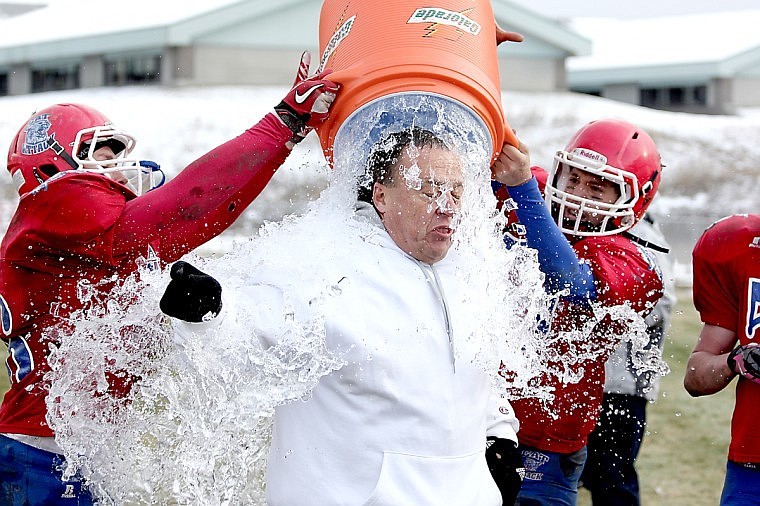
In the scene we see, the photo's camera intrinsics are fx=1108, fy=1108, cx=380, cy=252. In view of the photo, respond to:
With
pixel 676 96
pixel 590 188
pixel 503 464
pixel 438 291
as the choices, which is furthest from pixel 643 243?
pixel 676 96

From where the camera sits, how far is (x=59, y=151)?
11.2 feet

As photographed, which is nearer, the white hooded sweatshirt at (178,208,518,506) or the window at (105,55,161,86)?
the white hooded sweatshirt at (178,208,518,506)

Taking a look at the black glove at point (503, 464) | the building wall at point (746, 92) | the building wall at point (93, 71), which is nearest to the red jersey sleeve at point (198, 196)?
the black glove at point (503, 464)

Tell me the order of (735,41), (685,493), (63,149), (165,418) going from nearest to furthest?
(165,418) < (63,149) < (685,493) < (735,41)

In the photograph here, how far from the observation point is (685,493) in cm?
597

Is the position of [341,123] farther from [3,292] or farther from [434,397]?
[3,292]

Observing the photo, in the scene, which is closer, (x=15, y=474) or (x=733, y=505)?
(x=15, y=474)

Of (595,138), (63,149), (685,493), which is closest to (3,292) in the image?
(63,149)

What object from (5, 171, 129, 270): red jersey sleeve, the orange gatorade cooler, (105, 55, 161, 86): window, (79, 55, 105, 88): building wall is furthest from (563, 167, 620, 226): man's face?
(79, 55, 105, 88): building wall

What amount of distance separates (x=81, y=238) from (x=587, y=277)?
60.7 inches

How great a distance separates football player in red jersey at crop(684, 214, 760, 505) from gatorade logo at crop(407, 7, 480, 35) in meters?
1.31

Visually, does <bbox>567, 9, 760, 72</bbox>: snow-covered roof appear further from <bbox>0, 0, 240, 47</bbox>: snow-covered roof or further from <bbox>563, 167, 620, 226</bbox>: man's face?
<bbox>563, 167, 620, 226</bbox>: man's face

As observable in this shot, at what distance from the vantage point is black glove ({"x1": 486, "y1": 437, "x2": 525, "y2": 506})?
308cm

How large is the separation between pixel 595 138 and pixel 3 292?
7.24 ft
